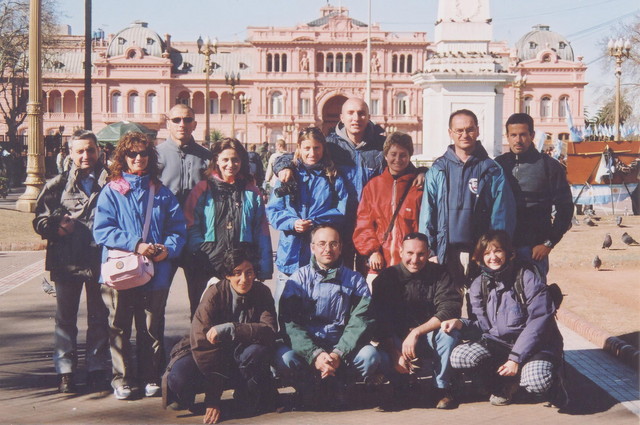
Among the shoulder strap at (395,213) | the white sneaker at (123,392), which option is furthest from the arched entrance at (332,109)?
the white sneaker at (123,392)

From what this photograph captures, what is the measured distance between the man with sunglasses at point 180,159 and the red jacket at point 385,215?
1.35 metres

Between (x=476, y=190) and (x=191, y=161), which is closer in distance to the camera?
(x=476, y=190)

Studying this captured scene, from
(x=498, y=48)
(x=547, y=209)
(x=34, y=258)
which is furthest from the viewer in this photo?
(x=498, y=48)

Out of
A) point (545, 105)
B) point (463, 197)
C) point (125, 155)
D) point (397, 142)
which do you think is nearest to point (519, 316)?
point (463, 197)

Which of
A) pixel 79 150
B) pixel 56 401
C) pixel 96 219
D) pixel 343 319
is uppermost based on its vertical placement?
pixel 79 150

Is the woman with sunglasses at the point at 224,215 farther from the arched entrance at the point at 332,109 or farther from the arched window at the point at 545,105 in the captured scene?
the arched window at the point at 545,105

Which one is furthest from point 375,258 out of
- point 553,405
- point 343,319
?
point 553,405

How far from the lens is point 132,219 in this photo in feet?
20.8

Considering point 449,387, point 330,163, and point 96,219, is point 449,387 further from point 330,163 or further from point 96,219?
point 96,219

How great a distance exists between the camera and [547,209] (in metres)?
7.11

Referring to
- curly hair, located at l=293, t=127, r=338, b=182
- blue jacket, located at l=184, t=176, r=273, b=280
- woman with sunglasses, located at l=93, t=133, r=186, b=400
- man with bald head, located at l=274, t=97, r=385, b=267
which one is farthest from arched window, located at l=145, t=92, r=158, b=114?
woman with sunglasses, located at l=93, t=133, r=186, b=400

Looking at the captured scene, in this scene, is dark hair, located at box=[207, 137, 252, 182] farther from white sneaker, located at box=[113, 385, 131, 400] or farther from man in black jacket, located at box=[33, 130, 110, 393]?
white sneaker, located at box=[113, 385, 131, 400]

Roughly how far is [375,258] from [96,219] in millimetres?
2078

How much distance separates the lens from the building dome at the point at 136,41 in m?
88.5
